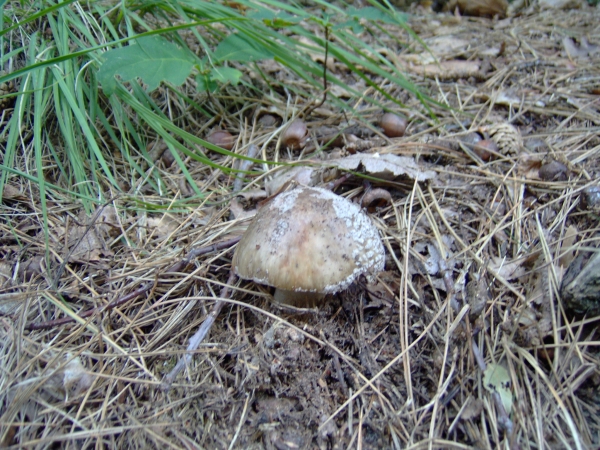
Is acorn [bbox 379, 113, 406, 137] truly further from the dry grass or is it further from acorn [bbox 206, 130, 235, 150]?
acorn [bbox 206, 130, 235, 150]

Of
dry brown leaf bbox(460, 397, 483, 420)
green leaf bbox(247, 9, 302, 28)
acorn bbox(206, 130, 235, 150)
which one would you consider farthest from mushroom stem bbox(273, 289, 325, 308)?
green leaf bbox(247, 9, 302, 28)

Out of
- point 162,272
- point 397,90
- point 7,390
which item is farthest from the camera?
point 397,90

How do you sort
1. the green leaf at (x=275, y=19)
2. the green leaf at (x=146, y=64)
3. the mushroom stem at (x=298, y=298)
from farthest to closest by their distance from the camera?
the green leaf at (x=275, y=19), the green leaf at (x=146, y=64), the mushroom stem at (x=298, y=298)

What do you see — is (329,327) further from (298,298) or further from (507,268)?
(507,268)

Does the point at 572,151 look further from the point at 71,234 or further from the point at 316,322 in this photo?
the point at 71,234

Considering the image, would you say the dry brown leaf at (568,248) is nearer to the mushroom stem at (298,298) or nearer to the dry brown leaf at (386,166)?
the dry brown leaf at (386,166)

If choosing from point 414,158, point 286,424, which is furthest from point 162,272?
point 414,158

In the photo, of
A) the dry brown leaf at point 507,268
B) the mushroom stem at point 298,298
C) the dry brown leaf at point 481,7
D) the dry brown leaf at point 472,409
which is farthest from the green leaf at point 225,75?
the dry brown leaf at point 481,7

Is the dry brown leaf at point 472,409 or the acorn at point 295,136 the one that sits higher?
the acorn at point 295,136
